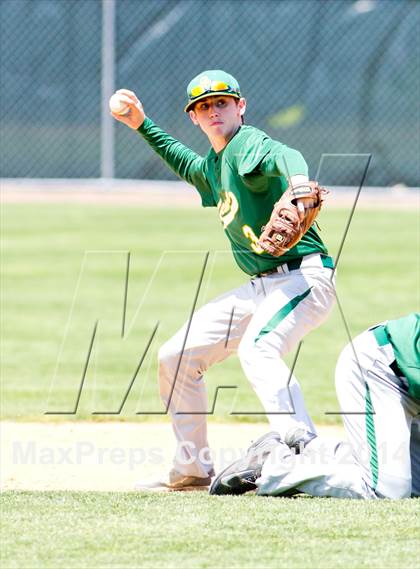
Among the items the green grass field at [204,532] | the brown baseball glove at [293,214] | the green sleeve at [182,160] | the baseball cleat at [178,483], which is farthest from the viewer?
the green sleeve at [182,160]

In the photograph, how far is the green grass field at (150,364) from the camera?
3.77 metres

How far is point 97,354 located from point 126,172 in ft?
26.6

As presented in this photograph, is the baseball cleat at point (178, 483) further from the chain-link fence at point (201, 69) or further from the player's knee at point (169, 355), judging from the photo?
the chain-link fence at point (201, 69)

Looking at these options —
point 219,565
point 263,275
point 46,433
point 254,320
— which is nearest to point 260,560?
point 219,565

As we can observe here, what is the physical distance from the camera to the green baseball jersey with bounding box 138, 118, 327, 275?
4.75 meters

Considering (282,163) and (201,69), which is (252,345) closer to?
(282,163)

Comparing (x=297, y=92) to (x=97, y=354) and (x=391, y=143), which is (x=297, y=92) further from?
(x=97, y=354)

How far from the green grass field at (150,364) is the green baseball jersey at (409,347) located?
478 millimetres

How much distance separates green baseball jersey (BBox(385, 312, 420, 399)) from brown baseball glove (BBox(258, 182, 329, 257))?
1.90ft

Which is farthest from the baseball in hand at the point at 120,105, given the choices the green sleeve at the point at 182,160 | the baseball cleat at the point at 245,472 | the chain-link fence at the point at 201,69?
the chain-link fence at the point at 201,69

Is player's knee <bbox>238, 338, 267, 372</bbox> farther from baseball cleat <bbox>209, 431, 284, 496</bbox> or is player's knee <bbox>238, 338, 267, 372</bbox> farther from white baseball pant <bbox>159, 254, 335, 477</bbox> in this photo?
baseball cleat <bbox>209, 431, 284, 496</bbox>

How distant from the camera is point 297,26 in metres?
16.2

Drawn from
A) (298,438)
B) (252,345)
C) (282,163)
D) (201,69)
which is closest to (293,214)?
(282,163)

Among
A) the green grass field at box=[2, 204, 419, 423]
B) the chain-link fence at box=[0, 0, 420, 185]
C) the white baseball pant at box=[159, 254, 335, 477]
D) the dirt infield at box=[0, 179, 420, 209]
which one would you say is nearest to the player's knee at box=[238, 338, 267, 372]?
the white baseball pant at box=[159, 254, 335, 477]
